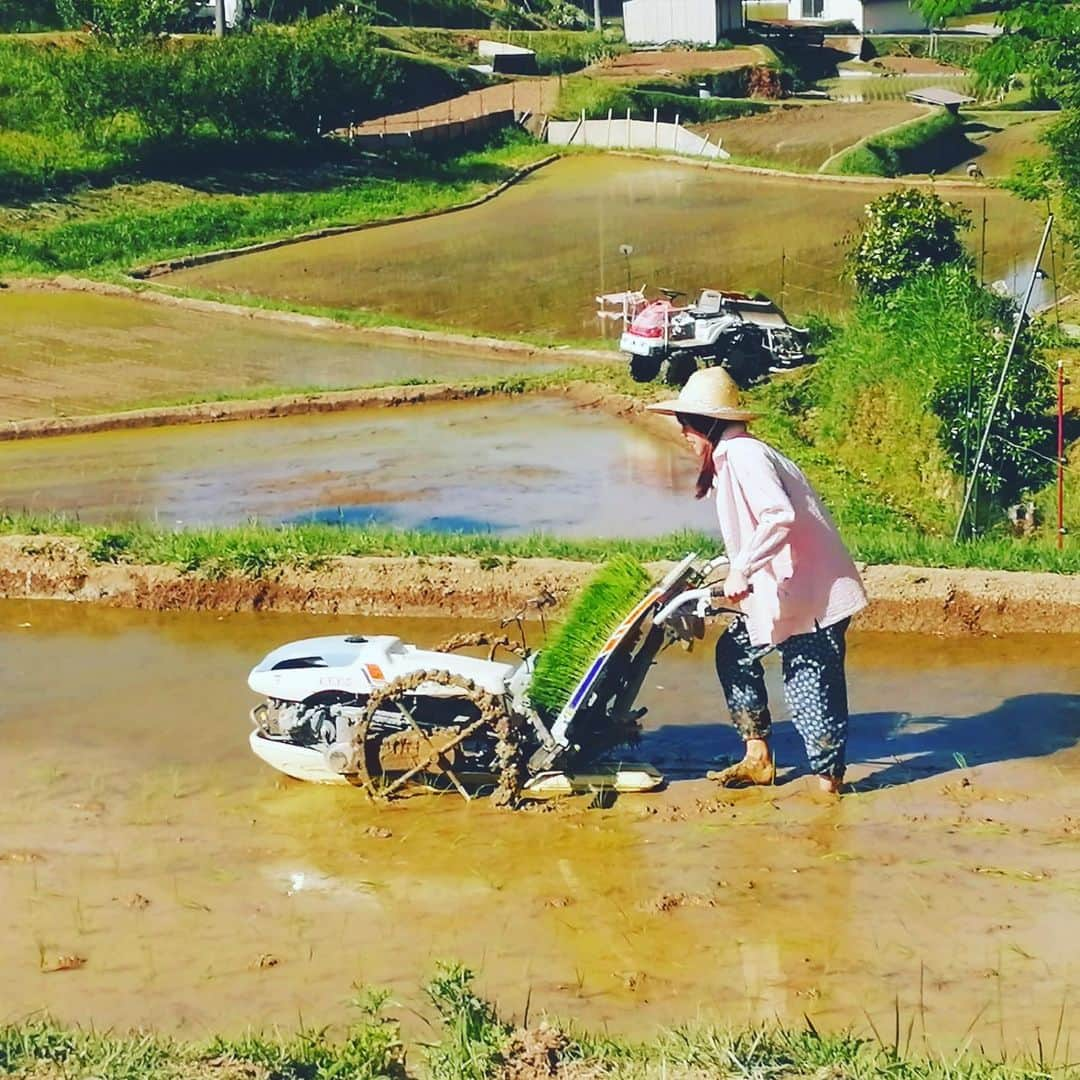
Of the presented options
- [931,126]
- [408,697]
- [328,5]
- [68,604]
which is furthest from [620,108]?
[408,697]

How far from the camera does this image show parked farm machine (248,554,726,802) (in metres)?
6.26

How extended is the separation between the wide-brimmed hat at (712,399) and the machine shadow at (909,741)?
1.46 meters

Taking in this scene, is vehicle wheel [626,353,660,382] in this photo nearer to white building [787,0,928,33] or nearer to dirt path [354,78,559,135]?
dirt path [354,78,559,135]

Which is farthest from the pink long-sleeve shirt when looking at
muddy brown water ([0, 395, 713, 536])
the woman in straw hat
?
muddy brown water ([0, 395, 713, 536])

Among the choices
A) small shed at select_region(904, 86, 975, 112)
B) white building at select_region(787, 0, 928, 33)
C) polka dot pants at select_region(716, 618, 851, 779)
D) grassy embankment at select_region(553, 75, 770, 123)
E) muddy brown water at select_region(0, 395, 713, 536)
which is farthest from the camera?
white building at select_region(787, 0, 928, 33)

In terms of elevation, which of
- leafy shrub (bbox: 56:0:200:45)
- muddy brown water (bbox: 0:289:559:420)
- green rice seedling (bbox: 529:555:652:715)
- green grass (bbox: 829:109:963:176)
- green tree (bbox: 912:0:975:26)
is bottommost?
muddy brown water (bbox: 0:289:559:420)

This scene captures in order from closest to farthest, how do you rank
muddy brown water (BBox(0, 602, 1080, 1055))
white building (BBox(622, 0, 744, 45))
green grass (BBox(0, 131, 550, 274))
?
muddy brown water (BBox(0, 602, 1080, 1055)), green grass (BBox(0, 131, 550, 274)), white building (BBox(622, 0, 744, 45))

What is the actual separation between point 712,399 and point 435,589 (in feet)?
10.8

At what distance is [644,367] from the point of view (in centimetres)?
1664

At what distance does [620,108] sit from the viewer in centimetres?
4434

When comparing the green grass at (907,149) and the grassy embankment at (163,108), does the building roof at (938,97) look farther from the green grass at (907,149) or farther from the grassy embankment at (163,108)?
the grassy embankment at (163,108)

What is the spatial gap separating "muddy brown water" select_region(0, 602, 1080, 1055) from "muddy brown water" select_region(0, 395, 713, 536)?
12.1 feet

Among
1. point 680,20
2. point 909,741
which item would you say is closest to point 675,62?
point 680,20

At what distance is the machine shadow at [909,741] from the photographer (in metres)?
6.70
